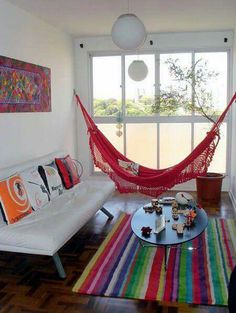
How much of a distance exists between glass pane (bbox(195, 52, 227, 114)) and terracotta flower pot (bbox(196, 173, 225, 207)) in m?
0.96

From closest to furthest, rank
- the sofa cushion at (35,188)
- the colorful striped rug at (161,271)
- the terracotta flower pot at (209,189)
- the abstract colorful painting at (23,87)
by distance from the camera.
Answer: the colorful striped rug at (161,271), the sofa cushion at (35,188), the abstract colorful painting at (23,87), the terracotta flower pot at (209,189)

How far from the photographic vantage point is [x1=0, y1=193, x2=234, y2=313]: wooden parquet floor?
2.20 metres

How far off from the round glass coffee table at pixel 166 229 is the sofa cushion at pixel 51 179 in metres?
0.85

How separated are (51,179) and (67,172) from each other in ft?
1.25

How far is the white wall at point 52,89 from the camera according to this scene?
10.9ft

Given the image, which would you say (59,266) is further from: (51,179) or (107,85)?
(107,85)

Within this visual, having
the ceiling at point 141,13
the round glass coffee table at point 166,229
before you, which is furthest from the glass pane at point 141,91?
the round glass coffee table at point 166,229

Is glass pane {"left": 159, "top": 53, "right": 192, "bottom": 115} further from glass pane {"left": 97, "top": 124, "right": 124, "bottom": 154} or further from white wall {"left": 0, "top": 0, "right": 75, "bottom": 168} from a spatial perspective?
white wall {"left": 0, "top": 0, "right": 75, "bottom": 168}

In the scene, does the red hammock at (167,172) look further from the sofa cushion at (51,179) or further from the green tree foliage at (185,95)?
the sofa cushion at (51,179)

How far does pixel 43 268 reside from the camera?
2.75m

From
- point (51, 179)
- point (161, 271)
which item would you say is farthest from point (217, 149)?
point (161, 271)

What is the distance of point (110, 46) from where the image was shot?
16.5 ft

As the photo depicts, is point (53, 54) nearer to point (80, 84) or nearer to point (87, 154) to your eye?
point (80, 84)

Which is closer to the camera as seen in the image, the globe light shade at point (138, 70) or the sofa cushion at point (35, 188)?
the sofa cushion at point (35, 188)
